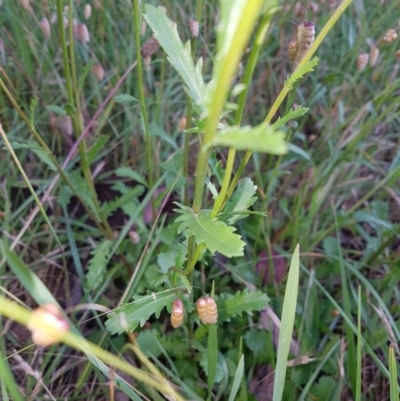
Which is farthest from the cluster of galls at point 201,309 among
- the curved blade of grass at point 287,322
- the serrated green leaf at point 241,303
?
the serrated green leaf at point 241,303

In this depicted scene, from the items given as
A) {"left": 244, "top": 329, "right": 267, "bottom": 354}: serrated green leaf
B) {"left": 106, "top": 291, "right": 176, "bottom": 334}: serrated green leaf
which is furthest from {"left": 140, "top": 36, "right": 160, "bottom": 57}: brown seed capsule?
{"left": 244, "top": 329, "right": 267, "bottom": 354}: serrated green leaf

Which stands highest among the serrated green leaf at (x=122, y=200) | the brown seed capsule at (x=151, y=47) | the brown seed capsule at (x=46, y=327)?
the brown seed capsule at (x=151, y=47)

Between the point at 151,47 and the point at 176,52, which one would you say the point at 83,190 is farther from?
the point at 176,52

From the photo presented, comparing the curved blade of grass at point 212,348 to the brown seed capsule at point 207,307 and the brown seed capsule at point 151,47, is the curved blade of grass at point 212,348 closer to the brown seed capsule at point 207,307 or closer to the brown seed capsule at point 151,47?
the brown seed capsule at point 207,307

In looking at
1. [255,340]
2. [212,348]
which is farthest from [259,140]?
[255,340]

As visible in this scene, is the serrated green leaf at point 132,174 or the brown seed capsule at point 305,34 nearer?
the brown seed capsule at point 305,34

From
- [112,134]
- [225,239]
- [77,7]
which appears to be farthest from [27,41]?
[225,239]
